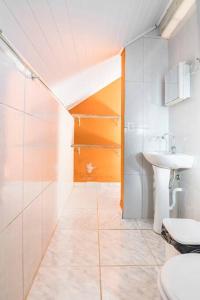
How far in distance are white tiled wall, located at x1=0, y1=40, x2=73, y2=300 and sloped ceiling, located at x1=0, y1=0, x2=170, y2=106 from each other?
1.02ft

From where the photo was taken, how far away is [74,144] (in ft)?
13.1

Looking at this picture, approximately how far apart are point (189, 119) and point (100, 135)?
7.76 ft

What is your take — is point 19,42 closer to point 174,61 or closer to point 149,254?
point 174,61

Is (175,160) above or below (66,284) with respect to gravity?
above

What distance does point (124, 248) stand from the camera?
1.66m

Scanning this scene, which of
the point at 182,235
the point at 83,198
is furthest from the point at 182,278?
the point at 83,198

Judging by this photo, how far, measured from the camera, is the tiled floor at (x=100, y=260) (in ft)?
3.87

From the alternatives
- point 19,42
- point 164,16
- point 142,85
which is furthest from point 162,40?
point 19,42

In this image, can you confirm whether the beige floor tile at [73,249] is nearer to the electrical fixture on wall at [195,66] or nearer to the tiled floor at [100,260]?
the tiled floor at [100,260]

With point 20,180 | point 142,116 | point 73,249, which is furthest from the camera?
point 142,116

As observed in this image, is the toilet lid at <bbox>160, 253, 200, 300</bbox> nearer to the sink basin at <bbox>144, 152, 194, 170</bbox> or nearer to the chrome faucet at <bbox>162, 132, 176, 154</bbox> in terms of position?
the sink basin at <bbox>144, 152, 194, 170</bbox>

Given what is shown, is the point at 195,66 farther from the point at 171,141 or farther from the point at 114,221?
the point at 114,221

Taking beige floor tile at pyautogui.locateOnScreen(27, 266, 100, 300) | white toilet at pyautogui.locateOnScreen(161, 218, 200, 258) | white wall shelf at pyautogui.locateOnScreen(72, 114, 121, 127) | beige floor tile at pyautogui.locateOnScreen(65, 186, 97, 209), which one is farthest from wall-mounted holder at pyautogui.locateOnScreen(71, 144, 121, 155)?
white toilet at pyautogui.locateOnScreen(161, 218, 200, 258)

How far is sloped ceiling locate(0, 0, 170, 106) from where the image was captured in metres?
1.15
